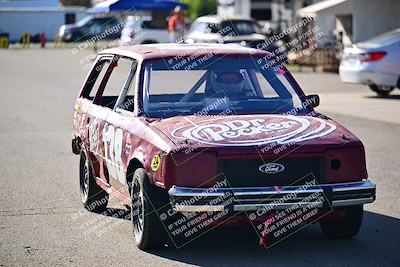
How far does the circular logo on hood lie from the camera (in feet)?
23.2

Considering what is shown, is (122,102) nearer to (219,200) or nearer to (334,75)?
(219,200)

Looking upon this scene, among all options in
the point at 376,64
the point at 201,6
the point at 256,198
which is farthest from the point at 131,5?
the point at 201,6

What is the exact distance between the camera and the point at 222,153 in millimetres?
6895

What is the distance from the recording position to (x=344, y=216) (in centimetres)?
749

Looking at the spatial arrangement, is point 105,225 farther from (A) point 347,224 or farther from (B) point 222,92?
(A) point 347,224

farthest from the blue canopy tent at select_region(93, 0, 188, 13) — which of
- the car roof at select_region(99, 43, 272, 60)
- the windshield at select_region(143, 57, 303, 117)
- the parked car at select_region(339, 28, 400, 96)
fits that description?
the windshield at select_region(143, 57, 303, 117)

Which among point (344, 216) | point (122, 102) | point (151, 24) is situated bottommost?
point (151, 24)

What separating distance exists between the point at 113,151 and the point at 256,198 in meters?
1.84

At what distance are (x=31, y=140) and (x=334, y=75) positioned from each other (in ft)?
51.4

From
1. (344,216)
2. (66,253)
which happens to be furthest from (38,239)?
(344,216)

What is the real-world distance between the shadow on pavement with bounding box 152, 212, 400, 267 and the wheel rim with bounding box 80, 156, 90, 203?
183 centimetres

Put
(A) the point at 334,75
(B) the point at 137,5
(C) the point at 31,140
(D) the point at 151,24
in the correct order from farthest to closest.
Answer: (D) the point at 151,24 → (B) the point at 137,5 → (A) the point at 334,75 → (C) the point at 31,140

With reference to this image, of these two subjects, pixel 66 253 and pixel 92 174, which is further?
pixel 92 174

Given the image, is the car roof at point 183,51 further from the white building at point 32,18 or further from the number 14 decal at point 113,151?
the white building at point 32,18
